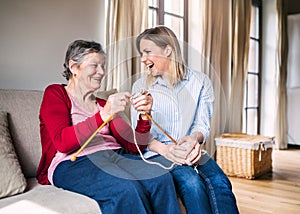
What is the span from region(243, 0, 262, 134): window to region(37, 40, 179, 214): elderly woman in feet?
10.2

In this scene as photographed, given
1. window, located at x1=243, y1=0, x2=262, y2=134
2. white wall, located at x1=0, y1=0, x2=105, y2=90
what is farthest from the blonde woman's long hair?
window, located at x1=243, y1=0, x2=262, y2=134

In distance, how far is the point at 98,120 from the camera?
114cm

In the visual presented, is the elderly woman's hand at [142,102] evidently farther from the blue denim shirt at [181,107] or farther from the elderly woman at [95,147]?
the blue denim shirt at [181,107]

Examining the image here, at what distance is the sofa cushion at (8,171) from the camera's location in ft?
3.82

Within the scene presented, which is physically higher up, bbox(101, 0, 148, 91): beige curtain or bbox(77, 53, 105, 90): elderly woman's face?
bbox(101, 0, 148, 91): beige curtain

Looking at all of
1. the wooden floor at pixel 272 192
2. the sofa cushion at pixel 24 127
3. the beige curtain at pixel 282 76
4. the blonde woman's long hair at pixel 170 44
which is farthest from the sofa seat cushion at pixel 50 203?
the beige curtain at pixel 282 76

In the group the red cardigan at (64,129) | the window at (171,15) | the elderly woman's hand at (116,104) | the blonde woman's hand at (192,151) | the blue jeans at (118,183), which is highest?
the window at (171,15)

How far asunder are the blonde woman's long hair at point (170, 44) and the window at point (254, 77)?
2903 mm

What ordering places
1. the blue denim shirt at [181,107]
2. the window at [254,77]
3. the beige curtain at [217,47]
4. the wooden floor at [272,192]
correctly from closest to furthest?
1. the blue denim shirt at [181,107]
2. the wooden floor at [272,192]
3. the beige curtain at [217,47]
4. the window at [254,77]

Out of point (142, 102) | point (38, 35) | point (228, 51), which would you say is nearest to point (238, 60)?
point (228, 51)

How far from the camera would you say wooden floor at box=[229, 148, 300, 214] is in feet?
6.91

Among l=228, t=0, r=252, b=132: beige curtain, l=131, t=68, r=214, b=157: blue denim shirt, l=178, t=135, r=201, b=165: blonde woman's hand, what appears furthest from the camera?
l=228, t=0, r=252, b=132: beige curtain

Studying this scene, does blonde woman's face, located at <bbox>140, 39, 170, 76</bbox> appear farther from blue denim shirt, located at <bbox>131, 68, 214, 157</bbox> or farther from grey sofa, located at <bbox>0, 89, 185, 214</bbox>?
grey sofa, located at <bbox>0, 89, 185, 214</bbox>

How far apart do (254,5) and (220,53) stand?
4.58 ft
